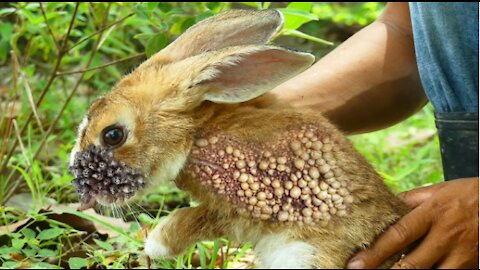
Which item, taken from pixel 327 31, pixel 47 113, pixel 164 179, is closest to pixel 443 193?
pixel 164 179

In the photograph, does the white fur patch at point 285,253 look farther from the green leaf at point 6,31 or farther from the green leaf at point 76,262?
the green leaf at point 6,31

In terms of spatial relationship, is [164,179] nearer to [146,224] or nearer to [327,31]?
[146,224]

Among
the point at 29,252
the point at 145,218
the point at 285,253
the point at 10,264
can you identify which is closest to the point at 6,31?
the point at 145,218

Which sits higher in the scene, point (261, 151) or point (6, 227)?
point (261, 151)

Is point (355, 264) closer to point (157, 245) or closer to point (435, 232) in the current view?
point (435, 232)

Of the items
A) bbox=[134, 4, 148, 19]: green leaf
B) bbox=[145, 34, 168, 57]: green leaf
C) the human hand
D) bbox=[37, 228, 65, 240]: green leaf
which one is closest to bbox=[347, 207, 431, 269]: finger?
the human hand

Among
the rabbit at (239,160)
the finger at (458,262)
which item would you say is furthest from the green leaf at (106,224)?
the finger at (458,262)
